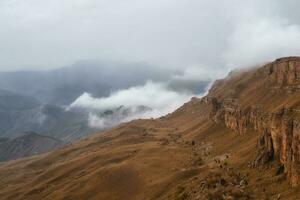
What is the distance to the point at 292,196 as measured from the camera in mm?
100812

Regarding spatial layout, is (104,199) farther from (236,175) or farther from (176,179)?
(236,175)

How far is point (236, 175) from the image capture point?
5374 inches

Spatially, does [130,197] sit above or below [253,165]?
below

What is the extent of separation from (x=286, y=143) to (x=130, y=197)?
237 feet

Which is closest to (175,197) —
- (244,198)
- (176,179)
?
(176,179)

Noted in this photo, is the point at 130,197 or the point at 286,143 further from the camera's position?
the point at 130,197

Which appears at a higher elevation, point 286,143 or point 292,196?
point 286,143

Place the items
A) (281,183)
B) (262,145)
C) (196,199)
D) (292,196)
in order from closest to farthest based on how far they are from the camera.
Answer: (292,196)
(281,183)
(196,199)
(262,145)

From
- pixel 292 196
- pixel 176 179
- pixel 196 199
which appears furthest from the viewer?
pixel 176 179

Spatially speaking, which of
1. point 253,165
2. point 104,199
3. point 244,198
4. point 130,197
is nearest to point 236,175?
point 253,165

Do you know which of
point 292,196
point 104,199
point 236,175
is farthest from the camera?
point 104,199

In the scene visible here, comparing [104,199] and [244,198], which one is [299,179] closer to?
[244,198]

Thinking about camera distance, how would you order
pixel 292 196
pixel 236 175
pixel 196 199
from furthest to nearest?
pixel 236 175
pixel 196 199
pixel 292 196

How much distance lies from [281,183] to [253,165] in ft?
87.2
